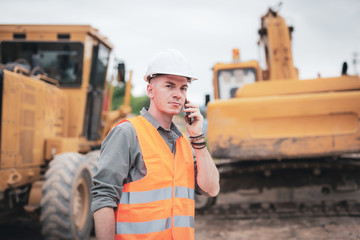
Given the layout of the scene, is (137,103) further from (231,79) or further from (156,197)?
(156,197)

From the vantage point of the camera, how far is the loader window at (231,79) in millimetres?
7121

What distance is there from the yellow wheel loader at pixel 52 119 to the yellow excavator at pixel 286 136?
1932mm

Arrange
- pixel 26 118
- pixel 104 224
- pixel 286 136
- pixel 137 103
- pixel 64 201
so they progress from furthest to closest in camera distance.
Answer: pixel 137 103 → pixel 286 136 → pixel 26 118 → pixel 64 201 → pixel 104 224

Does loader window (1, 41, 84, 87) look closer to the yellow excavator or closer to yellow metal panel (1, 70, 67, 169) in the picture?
yellow metal panel (1, 70, 67, 169)

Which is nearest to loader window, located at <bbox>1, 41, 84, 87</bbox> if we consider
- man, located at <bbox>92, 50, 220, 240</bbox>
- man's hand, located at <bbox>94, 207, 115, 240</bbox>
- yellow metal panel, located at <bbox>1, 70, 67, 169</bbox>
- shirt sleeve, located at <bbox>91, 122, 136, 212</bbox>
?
yellow metal panel, located at <bbox>1, 70, 67, 169</bbox>

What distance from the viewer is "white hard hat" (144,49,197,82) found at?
1.67 metres

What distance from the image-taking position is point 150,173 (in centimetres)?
155

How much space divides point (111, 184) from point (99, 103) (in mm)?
5333

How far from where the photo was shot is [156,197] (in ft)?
5.08

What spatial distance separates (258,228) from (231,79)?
121 inches

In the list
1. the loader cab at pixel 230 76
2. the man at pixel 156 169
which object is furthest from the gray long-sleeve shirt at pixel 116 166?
the loader cab at pixel 230 76

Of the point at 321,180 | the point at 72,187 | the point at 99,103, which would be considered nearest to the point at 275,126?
the point at 321,180

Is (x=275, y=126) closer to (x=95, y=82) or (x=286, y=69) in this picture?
(x=286, y=69)

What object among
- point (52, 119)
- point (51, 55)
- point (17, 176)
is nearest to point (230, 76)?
point (51, 55)
